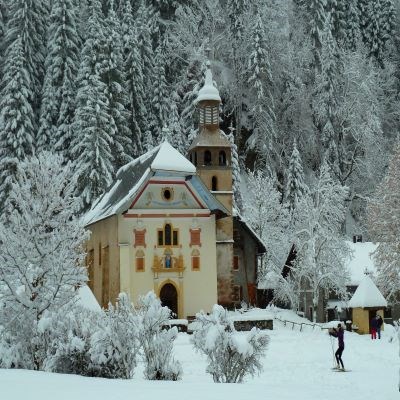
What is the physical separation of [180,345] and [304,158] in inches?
1659

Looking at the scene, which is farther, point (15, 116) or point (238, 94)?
point (238, 94)

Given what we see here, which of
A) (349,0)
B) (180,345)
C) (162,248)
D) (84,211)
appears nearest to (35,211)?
(180,345)

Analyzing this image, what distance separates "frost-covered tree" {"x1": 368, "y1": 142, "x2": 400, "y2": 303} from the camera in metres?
41.7

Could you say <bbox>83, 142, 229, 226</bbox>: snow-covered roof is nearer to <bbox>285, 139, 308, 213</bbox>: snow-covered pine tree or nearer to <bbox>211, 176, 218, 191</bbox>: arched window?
<bbox>211, 176, 218, 191</bbox>: arched window

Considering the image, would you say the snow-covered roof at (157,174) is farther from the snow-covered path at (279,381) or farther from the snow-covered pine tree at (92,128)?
the snow-covered path at (279,381)

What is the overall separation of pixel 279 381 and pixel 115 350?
5.24 metres

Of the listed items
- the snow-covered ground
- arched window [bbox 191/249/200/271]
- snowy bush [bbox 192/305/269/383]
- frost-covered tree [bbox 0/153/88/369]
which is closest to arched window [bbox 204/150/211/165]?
arched window [bbox 191/249/200/271]

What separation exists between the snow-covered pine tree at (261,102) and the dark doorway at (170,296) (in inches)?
1016

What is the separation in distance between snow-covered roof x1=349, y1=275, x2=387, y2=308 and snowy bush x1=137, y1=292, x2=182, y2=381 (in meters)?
24.2

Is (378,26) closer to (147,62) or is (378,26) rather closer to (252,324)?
(147,62)

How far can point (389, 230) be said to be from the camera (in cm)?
4244

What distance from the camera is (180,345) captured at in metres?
30.6

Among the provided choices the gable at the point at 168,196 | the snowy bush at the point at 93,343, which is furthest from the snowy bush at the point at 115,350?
the gable at the point at 168,196

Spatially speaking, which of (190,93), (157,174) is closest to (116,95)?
(190,93)
